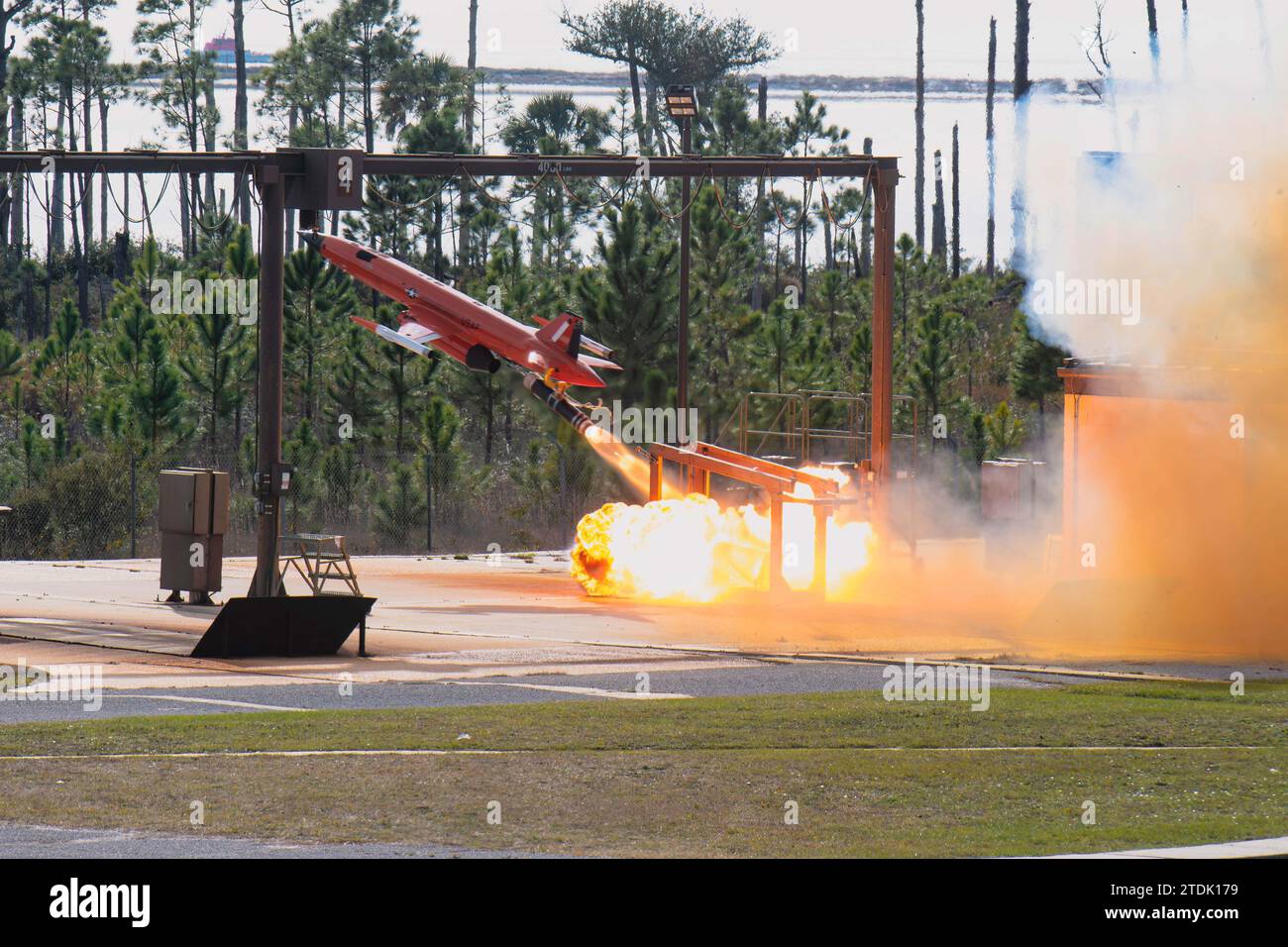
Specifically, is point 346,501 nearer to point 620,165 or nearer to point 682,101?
point 682,101

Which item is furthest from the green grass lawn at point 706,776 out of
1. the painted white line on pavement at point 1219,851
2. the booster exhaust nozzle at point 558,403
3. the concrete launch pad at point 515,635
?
the booster exhaust nozzle at point 558,403

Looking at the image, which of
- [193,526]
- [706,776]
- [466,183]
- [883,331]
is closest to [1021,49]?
[466,183]

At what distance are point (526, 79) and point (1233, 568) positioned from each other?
91.2 metres

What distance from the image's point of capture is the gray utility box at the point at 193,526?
24906mm

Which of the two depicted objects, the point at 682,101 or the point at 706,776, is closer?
the point at 706,776

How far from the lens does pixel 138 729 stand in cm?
1498

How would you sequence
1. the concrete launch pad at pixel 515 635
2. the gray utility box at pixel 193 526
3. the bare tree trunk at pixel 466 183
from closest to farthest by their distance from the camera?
1. the concrete launch pad at pixel 515 635
2. the gray utility box at pixel 193 526
3. the bare tree trunk at pixel 466 183

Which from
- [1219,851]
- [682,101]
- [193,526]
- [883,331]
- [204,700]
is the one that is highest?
[682,101]

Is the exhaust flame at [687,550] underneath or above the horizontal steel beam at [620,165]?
underneath

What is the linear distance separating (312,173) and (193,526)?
491cm

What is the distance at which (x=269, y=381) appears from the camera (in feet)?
76.1

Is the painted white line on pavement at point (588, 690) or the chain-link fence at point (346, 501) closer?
the painted white line on pavement at point (588, 690)

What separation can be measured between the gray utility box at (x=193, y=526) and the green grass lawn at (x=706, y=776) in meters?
9.51

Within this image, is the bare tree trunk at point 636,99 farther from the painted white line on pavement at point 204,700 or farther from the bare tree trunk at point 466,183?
the painted white line on pavement at point 204,700
